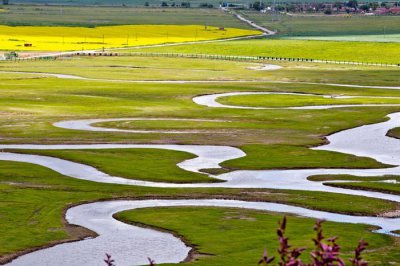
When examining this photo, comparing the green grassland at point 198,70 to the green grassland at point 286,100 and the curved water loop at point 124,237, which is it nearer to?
the green grassland at point 286,100

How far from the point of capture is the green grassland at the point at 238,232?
42.0 metres

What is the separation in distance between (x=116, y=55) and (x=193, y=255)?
141306mm

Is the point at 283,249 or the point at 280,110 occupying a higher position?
the point at 283,249

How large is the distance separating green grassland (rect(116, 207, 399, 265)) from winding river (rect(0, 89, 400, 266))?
0.99m

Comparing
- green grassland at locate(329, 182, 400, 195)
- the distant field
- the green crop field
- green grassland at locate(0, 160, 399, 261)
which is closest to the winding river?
green grassland at locate(329, 182, 400, 195)

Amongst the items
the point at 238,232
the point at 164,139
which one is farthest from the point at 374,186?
the point at 164,139

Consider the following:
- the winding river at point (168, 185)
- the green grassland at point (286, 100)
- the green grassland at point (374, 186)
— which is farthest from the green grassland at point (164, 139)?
the green grassland at point (374, 186)

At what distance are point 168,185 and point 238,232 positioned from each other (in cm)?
1446

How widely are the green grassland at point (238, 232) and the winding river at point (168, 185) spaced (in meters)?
0.99

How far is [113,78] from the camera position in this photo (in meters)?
139

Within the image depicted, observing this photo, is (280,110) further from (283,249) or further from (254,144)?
(283,249)

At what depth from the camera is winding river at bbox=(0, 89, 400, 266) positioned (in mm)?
43219

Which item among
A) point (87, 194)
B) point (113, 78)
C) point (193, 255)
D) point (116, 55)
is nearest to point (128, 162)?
point (87, 194)

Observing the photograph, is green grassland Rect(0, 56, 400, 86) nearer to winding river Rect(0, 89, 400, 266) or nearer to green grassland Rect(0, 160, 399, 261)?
winding river Rect(0, 89, 400, 266)
